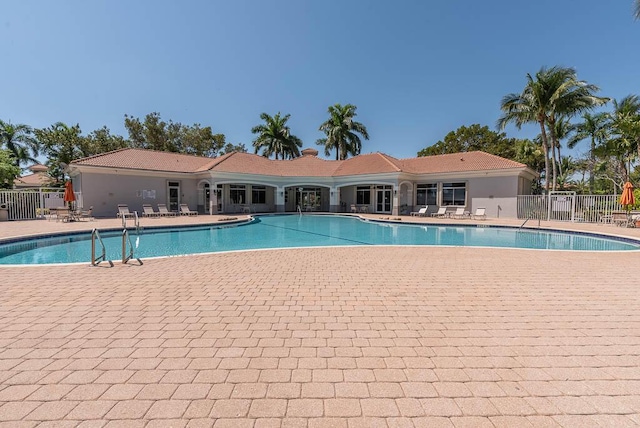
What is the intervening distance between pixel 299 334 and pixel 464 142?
1529 inches

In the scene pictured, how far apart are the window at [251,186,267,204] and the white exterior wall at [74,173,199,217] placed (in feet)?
20.5

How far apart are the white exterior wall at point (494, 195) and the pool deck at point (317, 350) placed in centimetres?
1655

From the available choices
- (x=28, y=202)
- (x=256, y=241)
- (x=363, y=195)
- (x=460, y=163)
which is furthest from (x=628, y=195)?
(x=28, y=202)

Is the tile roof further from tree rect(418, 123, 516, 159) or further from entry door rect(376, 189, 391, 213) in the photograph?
tree rect(418, 123, 516, 159)

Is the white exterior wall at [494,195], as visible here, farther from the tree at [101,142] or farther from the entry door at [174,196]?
the tree at [101,142]

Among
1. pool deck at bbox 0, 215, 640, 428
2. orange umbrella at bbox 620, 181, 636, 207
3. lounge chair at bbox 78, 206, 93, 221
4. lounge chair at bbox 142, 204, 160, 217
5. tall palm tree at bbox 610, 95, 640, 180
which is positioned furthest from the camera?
lounge chair at bbox 142, 204, 160, 217

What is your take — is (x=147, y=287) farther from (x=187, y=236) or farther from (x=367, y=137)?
(x=367, y=137)

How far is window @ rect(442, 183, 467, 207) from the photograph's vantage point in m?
22.6

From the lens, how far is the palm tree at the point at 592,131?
84.7 ft

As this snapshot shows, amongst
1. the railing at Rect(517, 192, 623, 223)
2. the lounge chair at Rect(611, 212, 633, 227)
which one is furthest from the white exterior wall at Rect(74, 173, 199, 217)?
the lounge chair at Rect(611, 212, 633, 227)

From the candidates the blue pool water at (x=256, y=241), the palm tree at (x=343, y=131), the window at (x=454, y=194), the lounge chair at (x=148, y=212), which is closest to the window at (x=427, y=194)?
the window at (x=454, y=194)

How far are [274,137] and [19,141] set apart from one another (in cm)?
2797

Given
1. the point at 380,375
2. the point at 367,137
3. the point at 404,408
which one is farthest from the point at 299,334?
the point at 367,137

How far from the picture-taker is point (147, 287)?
4965mm
